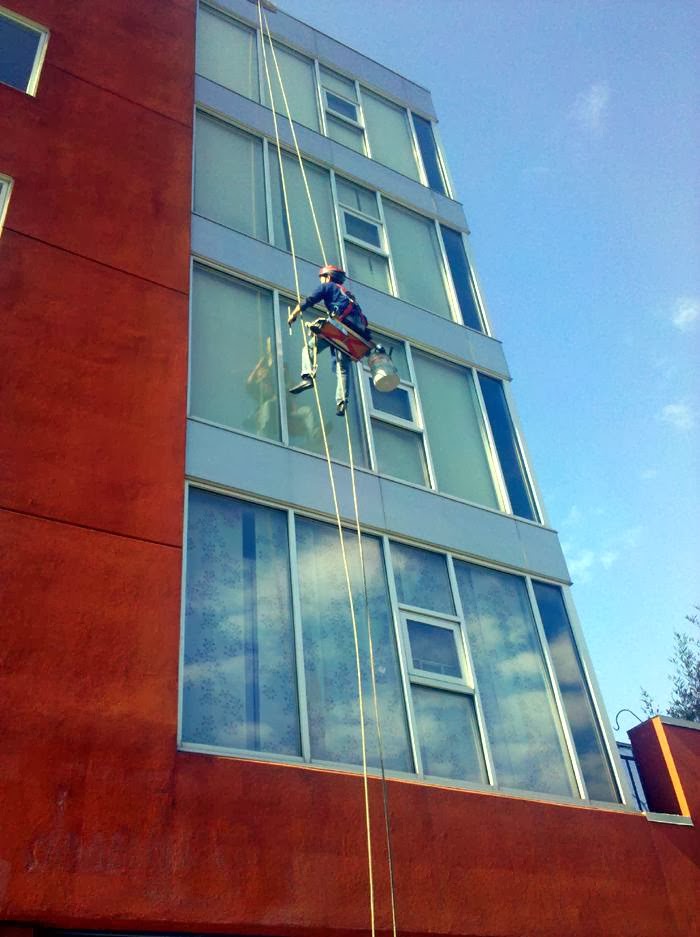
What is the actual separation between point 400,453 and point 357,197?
16.6 feet

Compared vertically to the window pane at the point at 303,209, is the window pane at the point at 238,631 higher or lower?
lower

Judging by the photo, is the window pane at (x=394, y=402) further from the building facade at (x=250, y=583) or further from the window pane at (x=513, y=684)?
the window pane at (x=513, y=684)

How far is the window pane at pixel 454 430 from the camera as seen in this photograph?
1049cm

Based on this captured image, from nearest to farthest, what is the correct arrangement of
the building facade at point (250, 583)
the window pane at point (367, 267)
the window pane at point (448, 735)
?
the building facade at point (250, 583)
the window pane at point (448, 735)
the window pane at point (367, 267)

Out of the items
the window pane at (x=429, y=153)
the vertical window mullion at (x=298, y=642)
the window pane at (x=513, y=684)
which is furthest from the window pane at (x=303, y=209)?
the window pane at (x=513, y=684)

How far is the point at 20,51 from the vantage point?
34.6 feet

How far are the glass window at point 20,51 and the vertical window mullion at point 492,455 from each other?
6.76 m

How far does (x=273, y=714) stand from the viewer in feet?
23.6

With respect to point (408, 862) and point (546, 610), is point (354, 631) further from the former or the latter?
point (546, 610)

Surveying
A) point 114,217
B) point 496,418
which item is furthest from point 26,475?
point 496,418

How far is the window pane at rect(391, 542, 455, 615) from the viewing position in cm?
880

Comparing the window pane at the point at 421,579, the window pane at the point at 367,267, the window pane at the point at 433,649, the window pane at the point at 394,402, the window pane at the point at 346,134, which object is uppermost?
the window pane at the point at 346,134

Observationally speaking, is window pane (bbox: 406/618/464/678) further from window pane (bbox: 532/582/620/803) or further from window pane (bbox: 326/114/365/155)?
window pane (bbox: 326/114/365/155)

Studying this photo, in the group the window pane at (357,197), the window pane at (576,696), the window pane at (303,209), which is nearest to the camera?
the window pane at (576,696)
